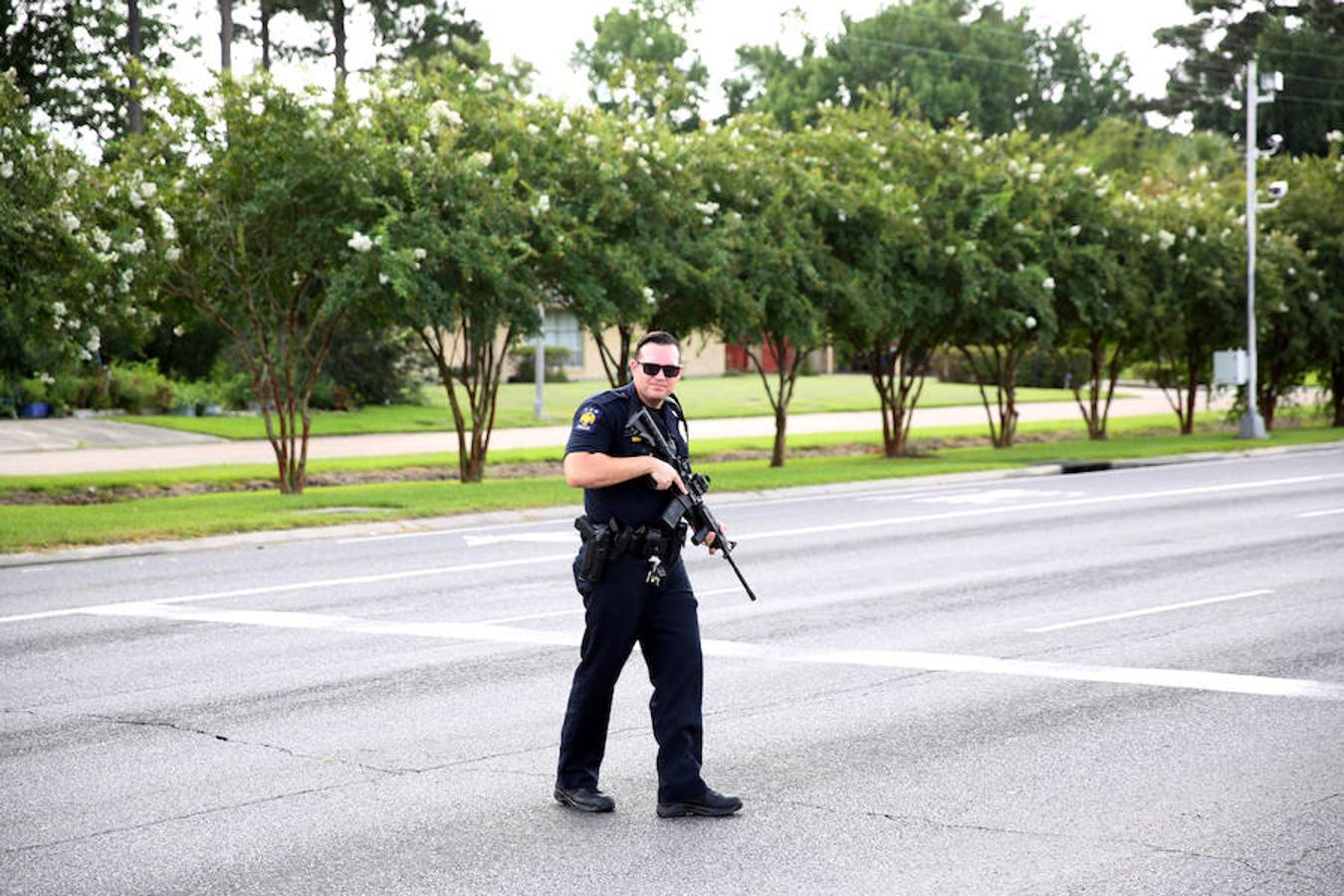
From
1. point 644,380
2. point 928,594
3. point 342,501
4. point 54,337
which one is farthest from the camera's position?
point 342,501

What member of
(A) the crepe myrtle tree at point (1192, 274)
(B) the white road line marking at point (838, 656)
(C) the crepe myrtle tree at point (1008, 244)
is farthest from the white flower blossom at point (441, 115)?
(A) the crepe myrtle tree at point (1192, 274)

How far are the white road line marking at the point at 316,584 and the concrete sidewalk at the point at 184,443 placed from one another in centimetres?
1134

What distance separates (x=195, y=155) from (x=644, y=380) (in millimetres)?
16555

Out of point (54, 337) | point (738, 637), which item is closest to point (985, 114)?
point (54, 337)

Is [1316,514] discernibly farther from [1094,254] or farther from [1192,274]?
[1192,274]

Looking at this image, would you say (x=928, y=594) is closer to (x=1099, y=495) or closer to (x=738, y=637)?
(x=738, y=637)

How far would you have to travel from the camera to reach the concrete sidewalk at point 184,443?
87.2 feet

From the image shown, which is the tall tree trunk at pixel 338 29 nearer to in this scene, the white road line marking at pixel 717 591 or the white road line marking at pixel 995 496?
the white road line marking at pixel 995 496

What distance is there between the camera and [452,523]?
19344 mm

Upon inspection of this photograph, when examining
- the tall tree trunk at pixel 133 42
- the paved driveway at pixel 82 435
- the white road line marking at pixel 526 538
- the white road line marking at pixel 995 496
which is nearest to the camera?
the white road line marking at pixel 526 538

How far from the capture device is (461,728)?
838 centimetres

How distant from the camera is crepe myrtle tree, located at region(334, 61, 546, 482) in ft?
68.9

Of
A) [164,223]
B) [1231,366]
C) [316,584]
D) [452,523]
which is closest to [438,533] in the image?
[452,523]

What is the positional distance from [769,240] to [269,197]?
828 centimetres
